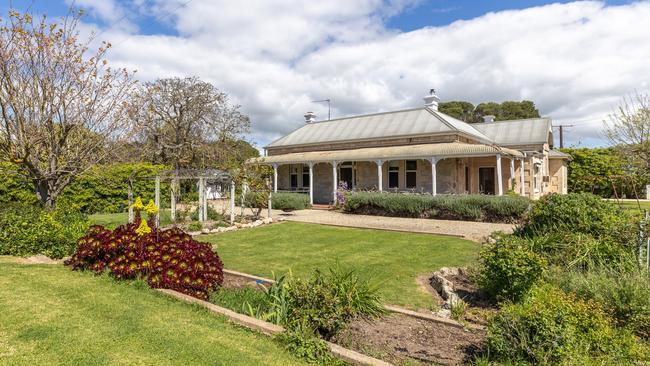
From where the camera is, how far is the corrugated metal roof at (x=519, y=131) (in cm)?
2522

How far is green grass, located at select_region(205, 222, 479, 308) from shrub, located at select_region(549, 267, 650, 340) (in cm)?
185

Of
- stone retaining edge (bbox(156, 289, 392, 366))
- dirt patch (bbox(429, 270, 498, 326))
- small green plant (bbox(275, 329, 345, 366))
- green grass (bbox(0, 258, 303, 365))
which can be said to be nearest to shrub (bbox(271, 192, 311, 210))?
dirt patch (bbox(429, 270, 498, 326))

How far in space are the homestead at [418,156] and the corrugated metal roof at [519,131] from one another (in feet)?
0.19

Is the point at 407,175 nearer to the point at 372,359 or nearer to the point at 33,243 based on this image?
the point at 33,243

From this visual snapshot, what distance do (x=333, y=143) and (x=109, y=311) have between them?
22793 mm

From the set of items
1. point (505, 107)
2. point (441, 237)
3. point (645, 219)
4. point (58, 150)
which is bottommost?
point (441, 237)

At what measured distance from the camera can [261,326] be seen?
4004 millimetres

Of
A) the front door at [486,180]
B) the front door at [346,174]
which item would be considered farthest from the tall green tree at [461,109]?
the front door at [346,174]

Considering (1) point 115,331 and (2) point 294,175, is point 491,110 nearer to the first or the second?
(2) point 294,175

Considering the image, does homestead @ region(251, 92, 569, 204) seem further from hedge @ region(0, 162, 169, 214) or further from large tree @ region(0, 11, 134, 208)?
large tree @ region(0, 11, 134, 208)

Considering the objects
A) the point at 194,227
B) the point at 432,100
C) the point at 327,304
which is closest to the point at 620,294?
the point at 327,304

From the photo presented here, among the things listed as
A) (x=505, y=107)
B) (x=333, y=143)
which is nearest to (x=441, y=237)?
(x=333, y=143)

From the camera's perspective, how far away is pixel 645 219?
5.71 meters

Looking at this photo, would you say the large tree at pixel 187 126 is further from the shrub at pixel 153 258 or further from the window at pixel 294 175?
the shrub at pixel 153 258
